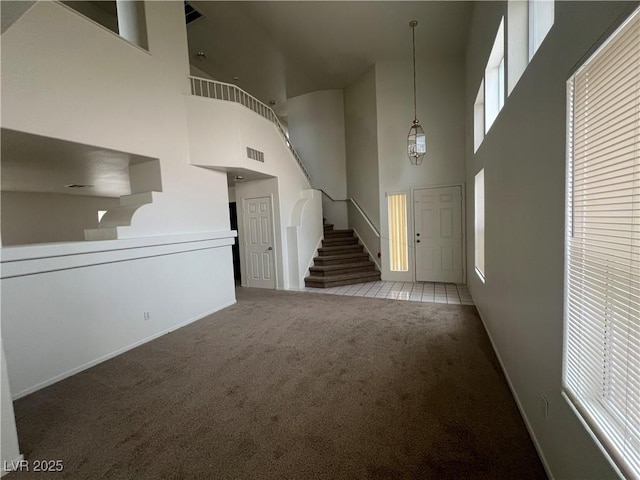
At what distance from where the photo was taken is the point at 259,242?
19.7ft

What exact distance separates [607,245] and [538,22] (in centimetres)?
183

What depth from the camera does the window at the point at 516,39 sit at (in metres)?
2.05

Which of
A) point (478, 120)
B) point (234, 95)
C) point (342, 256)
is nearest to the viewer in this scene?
point (478, 120)

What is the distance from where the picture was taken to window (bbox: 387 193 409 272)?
6.10m

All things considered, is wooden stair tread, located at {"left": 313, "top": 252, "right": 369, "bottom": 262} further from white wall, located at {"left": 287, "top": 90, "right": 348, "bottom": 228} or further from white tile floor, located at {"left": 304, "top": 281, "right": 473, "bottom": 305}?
white wall, located at {"left": 287, "top": 90, "right": 348, "bottom": 228}

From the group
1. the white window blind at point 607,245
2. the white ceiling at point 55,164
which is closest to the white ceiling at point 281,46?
the white ceiling at point 55,164

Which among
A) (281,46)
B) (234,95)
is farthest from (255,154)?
(281,46)

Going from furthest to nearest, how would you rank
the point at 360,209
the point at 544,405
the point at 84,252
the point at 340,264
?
the point at 360,209 → the point at 340,264 → the point at 84,252 → the point at 544,405

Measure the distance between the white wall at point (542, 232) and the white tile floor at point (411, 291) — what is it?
2.26 m

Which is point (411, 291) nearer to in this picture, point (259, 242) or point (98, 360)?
point (259, 242)

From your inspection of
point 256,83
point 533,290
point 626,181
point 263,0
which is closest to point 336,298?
point 533,290

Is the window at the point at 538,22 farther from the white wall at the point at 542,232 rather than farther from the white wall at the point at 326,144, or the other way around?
the white wall at the point at 326,144

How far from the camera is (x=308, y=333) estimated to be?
347cm

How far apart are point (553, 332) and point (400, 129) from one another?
214 inches
